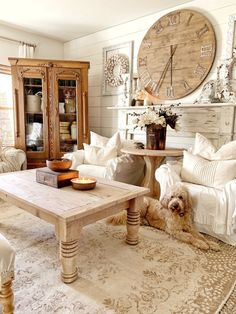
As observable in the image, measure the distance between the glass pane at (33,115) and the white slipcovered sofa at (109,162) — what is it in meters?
0.91

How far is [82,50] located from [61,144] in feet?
5.84

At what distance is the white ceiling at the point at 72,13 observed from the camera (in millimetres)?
3051

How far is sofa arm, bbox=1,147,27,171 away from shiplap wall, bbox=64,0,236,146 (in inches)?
56.1

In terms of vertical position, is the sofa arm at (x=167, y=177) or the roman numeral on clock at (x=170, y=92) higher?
the roman numeral on clock at (x=170, y=92)

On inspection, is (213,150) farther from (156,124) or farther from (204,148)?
(156,124)

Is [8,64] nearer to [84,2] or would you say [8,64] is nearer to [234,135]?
[84,2]

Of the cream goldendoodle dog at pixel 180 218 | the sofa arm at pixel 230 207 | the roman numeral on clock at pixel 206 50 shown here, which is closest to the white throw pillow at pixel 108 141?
the cream goldendoodle dog at pixel 180 218

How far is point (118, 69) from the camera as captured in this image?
3.83 meters

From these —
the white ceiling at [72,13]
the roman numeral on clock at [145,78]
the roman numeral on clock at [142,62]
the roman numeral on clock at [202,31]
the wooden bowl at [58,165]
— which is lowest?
the wooden bowl at [58,165]

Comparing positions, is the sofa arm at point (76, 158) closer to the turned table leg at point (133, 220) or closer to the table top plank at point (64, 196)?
the table top plank at point (64, 196)

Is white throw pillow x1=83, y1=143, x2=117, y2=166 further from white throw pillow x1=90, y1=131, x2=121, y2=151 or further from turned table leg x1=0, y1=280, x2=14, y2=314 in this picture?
turned table leg x1=0, y1=280, x2=14, y2=314

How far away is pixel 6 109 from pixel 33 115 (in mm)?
563

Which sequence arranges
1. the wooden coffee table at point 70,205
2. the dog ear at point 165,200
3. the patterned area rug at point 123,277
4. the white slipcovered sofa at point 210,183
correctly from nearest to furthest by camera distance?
1. the patterned area rug at point 123,277
2. the wooden coffee table at point 70,205
3. the white slipcovered sofa at point 210,183
4. the dog ear at point 165,200

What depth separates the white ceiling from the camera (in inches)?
120
